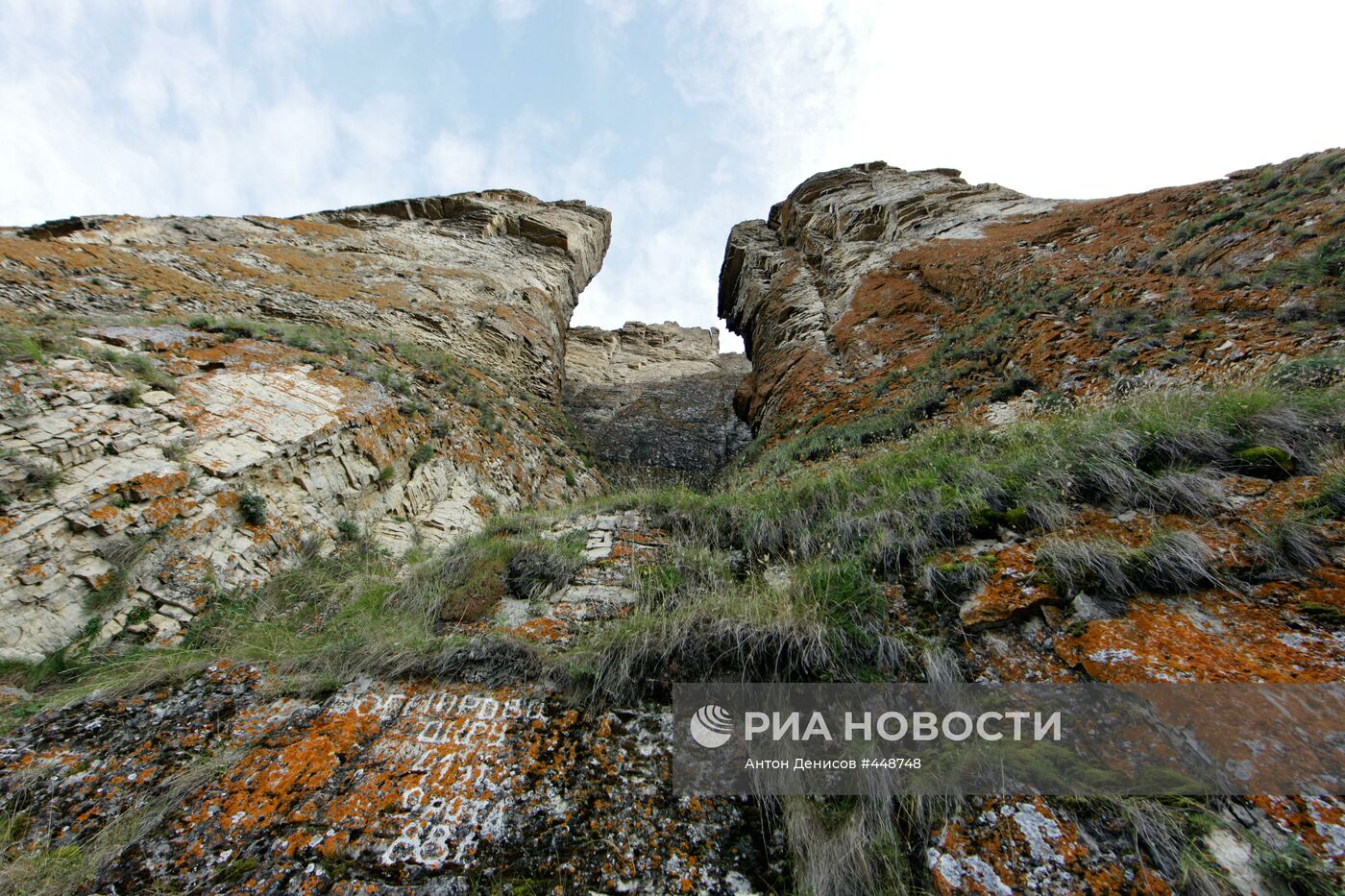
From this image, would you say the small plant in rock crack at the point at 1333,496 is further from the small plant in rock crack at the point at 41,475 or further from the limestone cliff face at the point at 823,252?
the small plant in rock crack at the point at 41,475

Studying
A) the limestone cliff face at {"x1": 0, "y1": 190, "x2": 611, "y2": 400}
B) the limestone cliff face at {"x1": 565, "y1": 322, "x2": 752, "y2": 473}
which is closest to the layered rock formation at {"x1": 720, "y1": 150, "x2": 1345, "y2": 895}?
the limestone cliff face at {"x1": 565, "y1": 322, "x2": 752, "y2": 473}

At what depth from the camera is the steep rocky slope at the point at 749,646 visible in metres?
2.09

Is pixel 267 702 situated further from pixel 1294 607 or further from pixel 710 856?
pixel 1294 607

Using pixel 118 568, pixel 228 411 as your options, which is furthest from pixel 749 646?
pixel 228 411

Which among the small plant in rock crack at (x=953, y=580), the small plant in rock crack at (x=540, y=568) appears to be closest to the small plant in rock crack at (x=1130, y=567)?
the small plant in rock crack at (x=953, y=580)

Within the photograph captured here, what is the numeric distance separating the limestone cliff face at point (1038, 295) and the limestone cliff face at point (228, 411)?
6417 mm

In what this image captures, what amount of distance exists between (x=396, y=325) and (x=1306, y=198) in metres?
15.7

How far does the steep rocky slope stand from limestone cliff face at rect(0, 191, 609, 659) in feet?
0.58

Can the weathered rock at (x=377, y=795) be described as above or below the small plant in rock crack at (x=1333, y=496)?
below

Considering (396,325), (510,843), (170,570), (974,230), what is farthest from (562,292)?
(510,843)

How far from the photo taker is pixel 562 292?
746 inches

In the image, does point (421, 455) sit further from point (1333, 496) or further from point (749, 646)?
point (1333, 496)

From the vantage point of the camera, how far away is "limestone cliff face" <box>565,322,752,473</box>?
51.3 ft

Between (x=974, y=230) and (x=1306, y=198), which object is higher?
(x=974, y=230)
